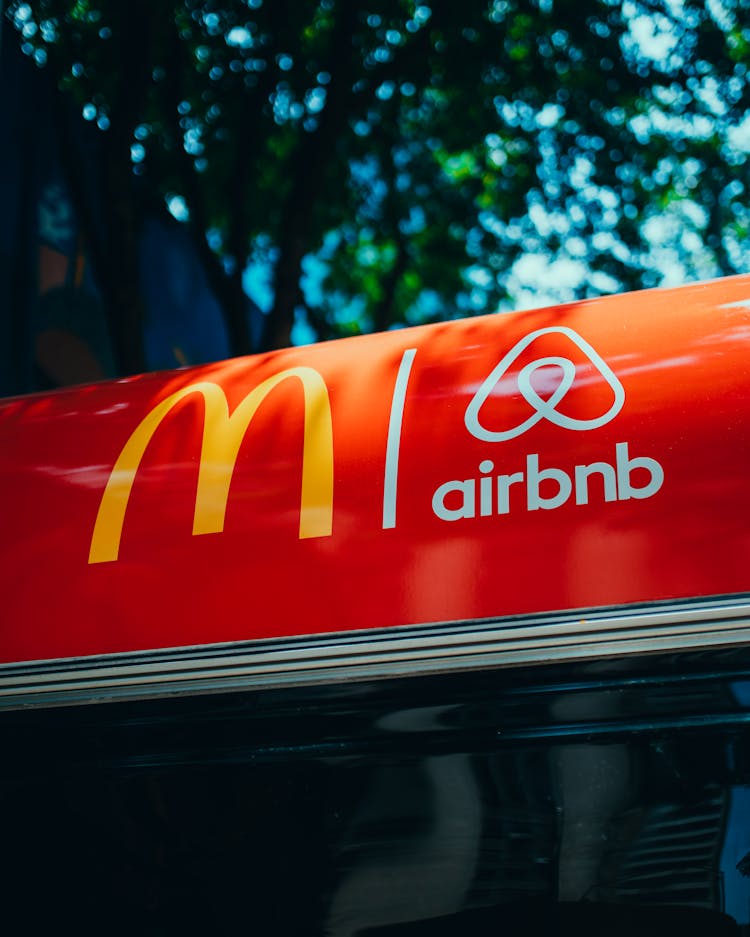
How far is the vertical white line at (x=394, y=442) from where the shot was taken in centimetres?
244

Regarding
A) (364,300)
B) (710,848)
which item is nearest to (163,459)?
(710,848)

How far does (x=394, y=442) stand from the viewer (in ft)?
8.36

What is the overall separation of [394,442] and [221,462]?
472mm

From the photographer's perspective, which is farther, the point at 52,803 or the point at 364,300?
the point at 364,300

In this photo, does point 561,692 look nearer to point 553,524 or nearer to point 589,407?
point 553,524

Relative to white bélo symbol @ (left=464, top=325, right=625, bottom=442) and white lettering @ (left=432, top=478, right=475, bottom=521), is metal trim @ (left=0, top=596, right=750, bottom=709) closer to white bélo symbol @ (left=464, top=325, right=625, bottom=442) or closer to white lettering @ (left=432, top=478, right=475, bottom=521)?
white lettering @ (left=432, top=478, right=475, bottom=521)

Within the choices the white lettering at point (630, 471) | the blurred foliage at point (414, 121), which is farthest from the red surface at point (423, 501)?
the blurred foliage at point (414, 121)

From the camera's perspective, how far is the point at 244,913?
2359 mm

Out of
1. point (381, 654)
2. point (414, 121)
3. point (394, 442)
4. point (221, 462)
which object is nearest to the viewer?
point (381, 654)

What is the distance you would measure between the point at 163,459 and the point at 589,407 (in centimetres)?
113

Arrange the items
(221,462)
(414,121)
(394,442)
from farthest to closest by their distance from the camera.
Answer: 1. (414,121)
2. (221,462)
3. (394,442)

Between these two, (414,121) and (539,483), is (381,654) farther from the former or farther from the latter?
(414,121)

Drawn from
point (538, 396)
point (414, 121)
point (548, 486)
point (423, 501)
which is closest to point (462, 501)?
point (423, 501)

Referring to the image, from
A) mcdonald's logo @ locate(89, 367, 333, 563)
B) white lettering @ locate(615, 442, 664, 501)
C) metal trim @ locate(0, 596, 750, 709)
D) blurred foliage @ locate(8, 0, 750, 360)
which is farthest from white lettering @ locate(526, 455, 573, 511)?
blurred foliage @ locate(8, 0, 750, 360)
